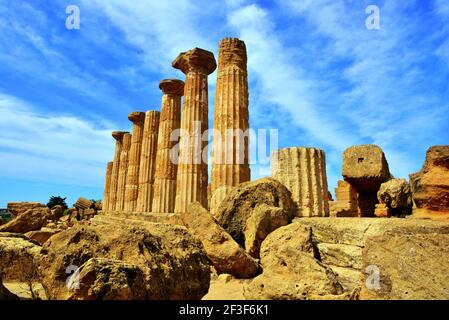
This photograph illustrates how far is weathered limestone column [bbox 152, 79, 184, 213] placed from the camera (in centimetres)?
1488

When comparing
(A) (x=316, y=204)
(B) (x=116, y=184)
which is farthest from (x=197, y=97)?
(B) (x=116, y=184)

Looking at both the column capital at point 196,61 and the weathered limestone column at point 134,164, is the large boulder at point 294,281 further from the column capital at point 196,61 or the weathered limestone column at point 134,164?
the weathered limestone column at point 134,164

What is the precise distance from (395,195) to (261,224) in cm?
393

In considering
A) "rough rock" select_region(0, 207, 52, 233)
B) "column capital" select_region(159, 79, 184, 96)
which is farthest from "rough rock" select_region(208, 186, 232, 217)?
"rough rock" select_region(0, 207, 52, 233)

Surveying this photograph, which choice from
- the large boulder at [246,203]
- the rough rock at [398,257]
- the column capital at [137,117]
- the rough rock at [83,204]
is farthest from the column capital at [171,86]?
the rough rock at [83,204]

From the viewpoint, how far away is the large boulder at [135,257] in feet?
10.00

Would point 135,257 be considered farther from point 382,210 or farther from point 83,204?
point 83,204

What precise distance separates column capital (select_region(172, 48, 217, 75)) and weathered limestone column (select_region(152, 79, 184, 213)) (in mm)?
3113

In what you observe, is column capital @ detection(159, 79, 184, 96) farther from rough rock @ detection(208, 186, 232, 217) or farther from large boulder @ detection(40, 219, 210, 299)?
large boulder @ detection(40, 219, 210, 299)

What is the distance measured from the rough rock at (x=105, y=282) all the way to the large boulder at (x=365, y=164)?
5.70m
